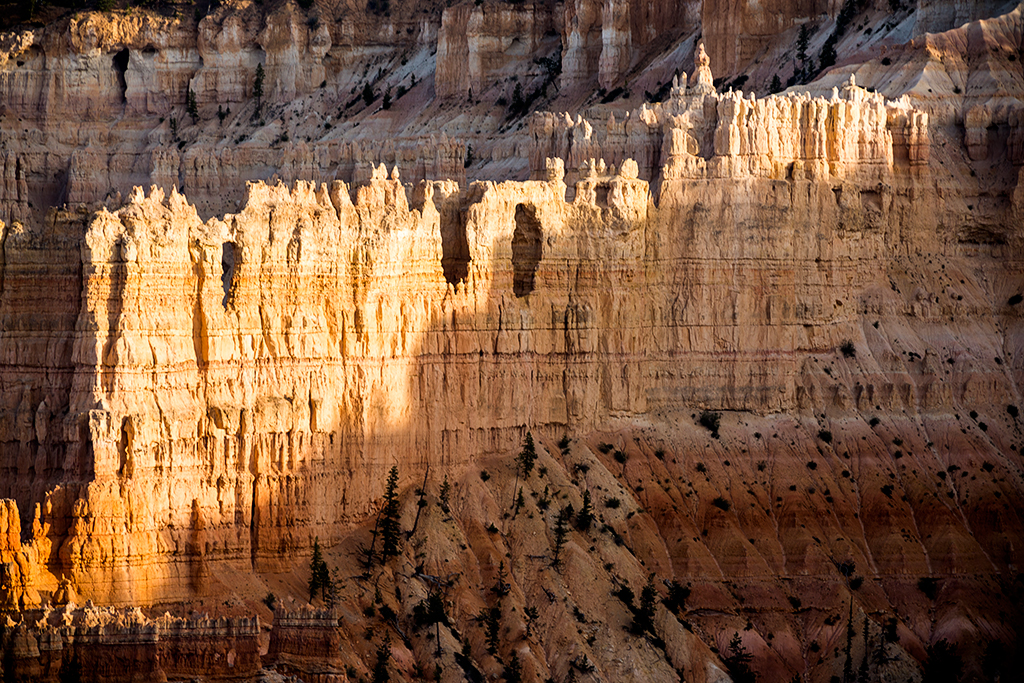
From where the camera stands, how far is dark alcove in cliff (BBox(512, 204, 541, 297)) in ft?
323

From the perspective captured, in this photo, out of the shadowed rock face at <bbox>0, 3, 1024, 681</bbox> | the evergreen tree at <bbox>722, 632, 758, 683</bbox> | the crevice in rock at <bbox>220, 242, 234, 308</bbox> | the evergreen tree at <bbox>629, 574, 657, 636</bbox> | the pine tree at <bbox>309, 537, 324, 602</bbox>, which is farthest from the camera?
the evergreen tree at <bbox>722, 632, 758, 683</bbox>

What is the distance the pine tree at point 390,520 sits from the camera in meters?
89.4

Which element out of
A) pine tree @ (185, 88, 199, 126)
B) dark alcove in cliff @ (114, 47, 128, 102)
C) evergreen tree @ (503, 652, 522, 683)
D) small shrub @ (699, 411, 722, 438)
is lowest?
evergreen tree @ (503, 652, 522, 683)

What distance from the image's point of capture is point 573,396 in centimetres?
10031

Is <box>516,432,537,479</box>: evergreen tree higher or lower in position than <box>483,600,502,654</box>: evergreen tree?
higher

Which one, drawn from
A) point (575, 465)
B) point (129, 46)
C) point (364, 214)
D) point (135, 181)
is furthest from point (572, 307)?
point (129, 46)

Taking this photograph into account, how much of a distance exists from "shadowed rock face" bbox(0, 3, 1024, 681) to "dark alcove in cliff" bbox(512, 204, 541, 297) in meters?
0.13

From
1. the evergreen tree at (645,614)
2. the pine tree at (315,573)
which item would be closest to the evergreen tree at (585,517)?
the evergreen tree at (645,614)

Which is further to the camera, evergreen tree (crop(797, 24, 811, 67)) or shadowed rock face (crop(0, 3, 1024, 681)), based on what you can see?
evergreen tree (crop(797, 24, 811, 67))

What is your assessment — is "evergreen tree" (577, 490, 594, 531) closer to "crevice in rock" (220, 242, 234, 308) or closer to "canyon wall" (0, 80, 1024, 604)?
"canyon wall" (0, 80, 1024, 604)

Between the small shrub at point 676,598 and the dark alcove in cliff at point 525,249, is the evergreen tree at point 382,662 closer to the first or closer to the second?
the small shrub at point 676,598

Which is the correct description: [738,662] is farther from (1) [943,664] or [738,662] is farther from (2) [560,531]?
(2) [560,531]

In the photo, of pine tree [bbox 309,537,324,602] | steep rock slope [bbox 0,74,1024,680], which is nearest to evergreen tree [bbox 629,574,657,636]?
steep rock slope [bbox 0,74,1024,680]

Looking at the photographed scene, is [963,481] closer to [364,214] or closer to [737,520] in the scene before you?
[737,520]
